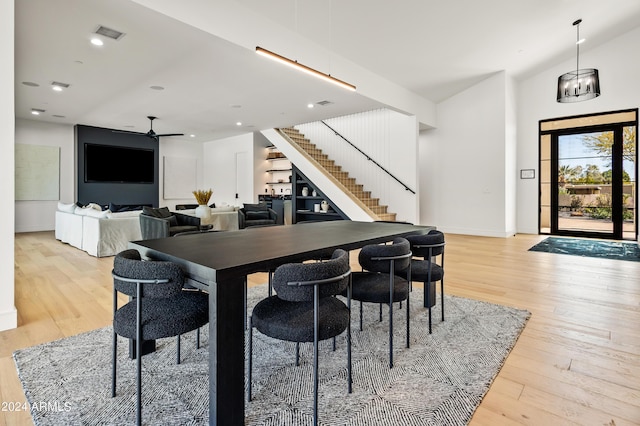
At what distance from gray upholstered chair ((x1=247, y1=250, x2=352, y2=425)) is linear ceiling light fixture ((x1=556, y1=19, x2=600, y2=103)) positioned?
6.08 metres

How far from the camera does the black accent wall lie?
9547 millimetres

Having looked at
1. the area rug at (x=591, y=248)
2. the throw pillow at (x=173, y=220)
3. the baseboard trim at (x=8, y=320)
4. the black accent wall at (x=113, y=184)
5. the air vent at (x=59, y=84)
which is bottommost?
the baseboard trim at (x=8, y=320)

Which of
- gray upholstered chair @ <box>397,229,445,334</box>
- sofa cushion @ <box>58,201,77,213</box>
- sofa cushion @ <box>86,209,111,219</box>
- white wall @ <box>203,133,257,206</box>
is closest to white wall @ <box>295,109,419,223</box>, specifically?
white wall @ <box>203,133,257,206</box>

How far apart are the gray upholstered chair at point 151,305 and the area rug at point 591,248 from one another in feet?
21.1

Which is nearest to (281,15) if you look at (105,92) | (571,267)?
(105,92)

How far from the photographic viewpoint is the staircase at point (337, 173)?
8336 millimetres

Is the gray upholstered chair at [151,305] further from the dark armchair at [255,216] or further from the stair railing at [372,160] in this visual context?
the stair railing at [372,160]

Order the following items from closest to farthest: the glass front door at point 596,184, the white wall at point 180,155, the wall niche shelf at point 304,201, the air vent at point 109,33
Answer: the air vent at point 109,33
the glass front door at point 596,184
the wall niche shelf at point 304,201
the white wall at point 180,155

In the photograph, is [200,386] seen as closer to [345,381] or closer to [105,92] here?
[345,381]

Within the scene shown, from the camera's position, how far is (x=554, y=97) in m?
7.84

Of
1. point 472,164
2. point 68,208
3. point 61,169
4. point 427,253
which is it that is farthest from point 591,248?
point 61,169

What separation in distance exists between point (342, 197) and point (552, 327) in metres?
5.42

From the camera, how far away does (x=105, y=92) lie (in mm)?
6406

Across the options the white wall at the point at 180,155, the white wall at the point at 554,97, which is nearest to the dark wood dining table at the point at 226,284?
the white wall at the point at 554,97
